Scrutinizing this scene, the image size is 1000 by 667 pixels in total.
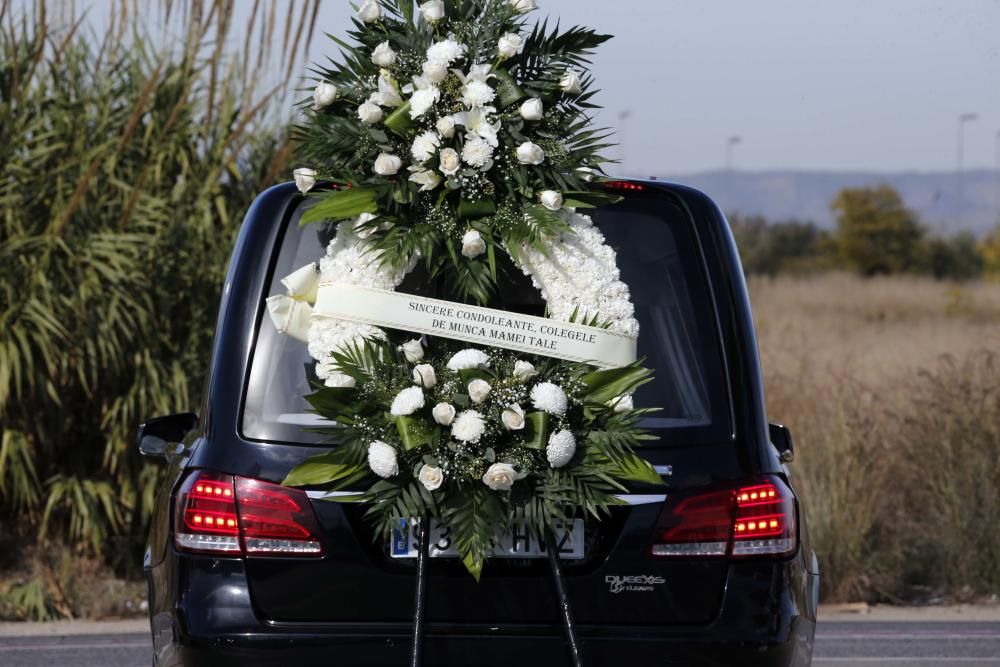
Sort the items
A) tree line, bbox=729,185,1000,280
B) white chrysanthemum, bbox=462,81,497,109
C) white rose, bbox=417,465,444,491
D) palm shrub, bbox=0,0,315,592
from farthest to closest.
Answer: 1. tree line, bbox=729,185,1000,280
2. palm shrub, bbox=0,0,315,592
3. white chrysanthemum, bbox=462,81,497,109
4. white rose, bbox=417,465,444,491

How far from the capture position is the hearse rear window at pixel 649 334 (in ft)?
11.4

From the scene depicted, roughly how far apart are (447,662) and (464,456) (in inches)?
17.2

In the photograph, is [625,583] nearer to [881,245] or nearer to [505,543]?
[505,543]

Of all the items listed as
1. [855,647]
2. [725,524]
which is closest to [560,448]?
[725,524]

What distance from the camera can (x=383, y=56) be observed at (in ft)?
11.4

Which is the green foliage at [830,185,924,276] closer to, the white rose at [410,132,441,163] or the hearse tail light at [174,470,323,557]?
the white rose at [410,132,441,163]

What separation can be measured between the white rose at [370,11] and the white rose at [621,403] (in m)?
1.00

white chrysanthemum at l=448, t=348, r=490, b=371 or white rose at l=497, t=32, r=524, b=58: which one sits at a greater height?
white rose at l=497, t=32, r=524, b=58

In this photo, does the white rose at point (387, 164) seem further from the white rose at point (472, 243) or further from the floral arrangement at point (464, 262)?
the white rose at point (472, 243)

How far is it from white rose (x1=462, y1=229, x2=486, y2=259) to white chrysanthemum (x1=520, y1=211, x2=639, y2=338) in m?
0.11

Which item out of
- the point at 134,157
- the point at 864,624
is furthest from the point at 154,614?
the point at 134,157

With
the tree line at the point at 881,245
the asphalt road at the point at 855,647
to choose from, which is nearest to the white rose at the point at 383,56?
the asphalt road at the point at 855,647

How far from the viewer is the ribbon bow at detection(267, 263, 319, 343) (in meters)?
3.46

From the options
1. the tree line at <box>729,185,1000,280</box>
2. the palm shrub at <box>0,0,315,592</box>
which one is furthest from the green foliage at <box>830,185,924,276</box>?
the palm shrub at <box>0,0,315,592</box>
